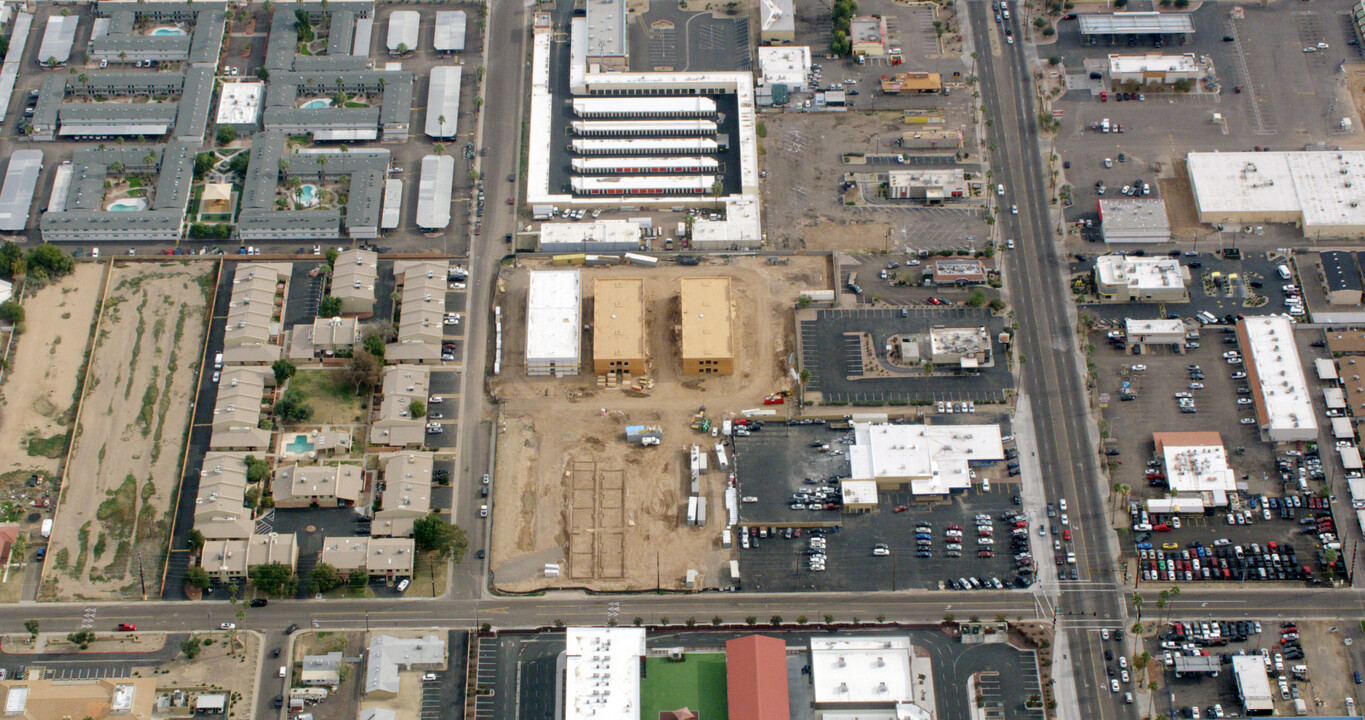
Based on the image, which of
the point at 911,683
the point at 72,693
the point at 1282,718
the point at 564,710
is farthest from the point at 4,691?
the point at 1282,718

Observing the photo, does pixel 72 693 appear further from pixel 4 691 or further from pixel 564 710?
pixel 564 710

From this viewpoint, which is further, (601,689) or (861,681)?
(861,681)

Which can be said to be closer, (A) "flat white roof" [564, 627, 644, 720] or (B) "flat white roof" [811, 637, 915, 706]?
(A) "flat white roof" [564, 627, 644, 720]

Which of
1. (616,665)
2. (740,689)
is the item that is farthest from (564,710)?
(740,689)

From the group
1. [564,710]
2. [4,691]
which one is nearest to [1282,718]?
[564,710]

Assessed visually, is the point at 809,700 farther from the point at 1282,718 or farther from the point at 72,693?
the point at 72,693

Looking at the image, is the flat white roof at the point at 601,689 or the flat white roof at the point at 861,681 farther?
the flat white roof at the point at 861,681

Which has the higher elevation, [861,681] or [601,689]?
[861,681]
